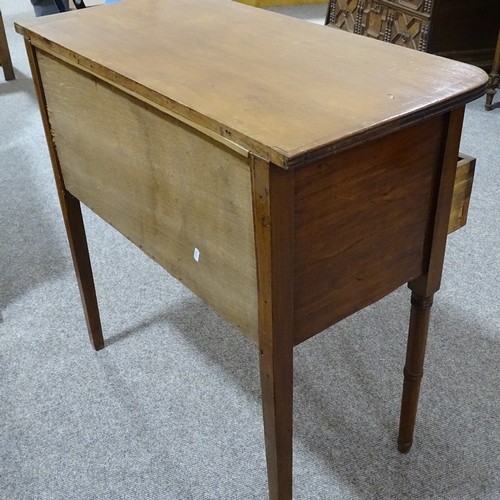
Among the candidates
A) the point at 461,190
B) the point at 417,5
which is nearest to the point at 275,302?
the point at 461,190

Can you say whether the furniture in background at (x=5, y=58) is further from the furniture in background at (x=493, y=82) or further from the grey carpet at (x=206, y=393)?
the furniture in background at (x=493, y=82)

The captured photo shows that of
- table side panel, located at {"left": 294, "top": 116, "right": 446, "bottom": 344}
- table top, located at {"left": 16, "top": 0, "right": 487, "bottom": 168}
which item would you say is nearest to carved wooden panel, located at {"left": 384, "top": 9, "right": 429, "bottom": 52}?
table top, located at {"left": 16, "top": 0, "right": 487, "bottom": 168}

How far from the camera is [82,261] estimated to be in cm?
148

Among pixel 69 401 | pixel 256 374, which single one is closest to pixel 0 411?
pixel 69 401

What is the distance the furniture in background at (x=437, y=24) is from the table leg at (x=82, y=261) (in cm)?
199

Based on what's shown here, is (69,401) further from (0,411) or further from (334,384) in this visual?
(334,384)

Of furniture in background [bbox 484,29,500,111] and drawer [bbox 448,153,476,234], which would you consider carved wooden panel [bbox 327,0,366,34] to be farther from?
drawer [bbox 448,153,476,234]

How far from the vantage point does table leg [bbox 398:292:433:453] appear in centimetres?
110

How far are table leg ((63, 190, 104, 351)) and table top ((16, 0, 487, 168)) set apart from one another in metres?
0.38

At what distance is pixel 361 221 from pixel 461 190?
0.24m

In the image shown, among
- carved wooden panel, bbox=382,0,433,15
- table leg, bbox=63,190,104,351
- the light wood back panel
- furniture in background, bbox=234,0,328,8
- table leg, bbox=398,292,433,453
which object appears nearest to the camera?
the light wood back panel

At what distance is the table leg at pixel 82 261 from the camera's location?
1.39 m

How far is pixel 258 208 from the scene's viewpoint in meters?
0.75

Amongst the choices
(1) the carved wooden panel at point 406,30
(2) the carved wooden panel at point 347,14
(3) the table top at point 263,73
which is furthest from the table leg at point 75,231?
(2) the carved wooden panel at point 347,14
